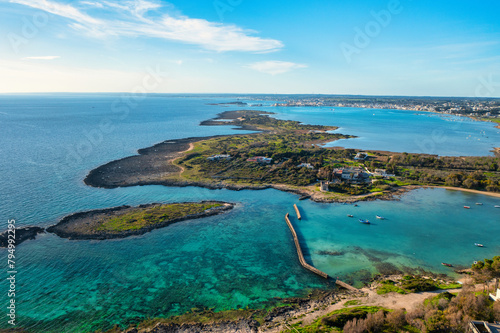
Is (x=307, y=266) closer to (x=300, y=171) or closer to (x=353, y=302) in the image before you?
(x=353, y=302)

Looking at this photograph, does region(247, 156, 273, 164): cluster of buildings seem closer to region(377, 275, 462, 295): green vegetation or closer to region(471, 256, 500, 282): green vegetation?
region(377, 275, 462, 295): green vegetation

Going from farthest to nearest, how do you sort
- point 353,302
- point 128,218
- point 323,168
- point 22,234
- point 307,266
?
point 323,168, point 128,218, point 22,234, point 307,266, point 353,302

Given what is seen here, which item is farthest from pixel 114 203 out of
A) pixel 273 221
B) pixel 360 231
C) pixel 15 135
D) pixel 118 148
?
pixel 15 135

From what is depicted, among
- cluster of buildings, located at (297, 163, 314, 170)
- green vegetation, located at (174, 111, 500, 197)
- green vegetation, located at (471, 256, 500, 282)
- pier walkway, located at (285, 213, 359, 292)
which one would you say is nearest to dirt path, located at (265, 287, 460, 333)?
pier walkway, located at (285, 213, 359, 292)

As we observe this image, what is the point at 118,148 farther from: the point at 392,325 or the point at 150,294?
the point at 392,325

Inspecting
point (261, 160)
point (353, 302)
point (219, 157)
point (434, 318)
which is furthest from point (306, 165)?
point (434, 318)

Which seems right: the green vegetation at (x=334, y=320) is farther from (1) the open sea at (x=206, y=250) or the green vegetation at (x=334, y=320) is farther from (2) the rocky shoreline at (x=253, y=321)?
(1) the open sea at (x=206, y=250)
